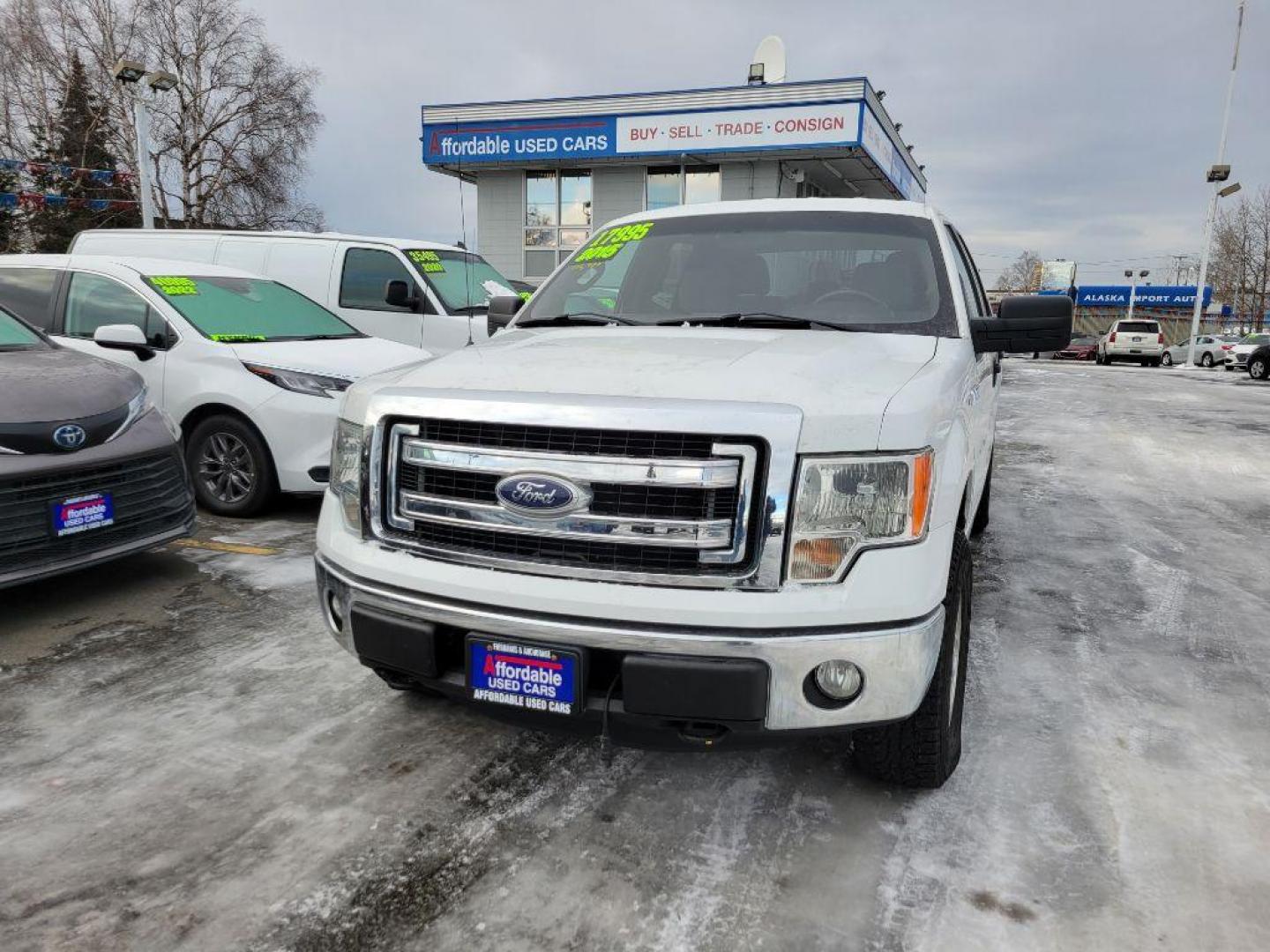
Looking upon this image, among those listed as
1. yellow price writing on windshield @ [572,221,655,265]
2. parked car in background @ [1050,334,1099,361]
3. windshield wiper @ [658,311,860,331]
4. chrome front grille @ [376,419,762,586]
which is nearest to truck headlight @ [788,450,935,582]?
chrome front grille @ [376,419,762,586]

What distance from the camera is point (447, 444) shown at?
2326mm

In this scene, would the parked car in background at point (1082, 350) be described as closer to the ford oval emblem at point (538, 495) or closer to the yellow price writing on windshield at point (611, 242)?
the yellow price writing on windshield at point (611, 242)

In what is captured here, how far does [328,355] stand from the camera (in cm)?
601

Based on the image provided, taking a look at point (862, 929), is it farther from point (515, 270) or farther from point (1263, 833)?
point (515, 270)

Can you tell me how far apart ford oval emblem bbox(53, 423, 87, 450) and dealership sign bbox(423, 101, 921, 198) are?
1773cm

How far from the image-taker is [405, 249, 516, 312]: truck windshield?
888cm

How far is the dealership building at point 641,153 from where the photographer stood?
19.2 metres

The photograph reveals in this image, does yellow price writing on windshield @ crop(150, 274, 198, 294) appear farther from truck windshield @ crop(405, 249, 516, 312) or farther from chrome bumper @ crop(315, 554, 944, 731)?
chrome bumper @ crop(315, 554, 944, 731)

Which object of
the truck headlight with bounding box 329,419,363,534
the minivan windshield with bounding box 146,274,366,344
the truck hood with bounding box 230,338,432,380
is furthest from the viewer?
the minivan windshield with bounding box 146,274,366,344

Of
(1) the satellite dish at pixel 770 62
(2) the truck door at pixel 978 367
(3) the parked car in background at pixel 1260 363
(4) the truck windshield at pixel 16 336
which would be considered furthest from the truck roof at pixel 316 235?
(3) the parked car in background at pixel 1260 363

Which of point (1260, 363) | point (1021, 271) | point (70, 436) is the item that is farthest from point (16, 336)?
point (1021, 271)

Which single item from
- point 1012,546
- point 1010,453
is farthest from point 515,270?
point 1012,546

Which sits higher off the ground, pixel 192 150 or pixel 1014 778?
pixel 192 150

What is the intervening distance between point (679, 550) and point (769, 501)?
25cm
